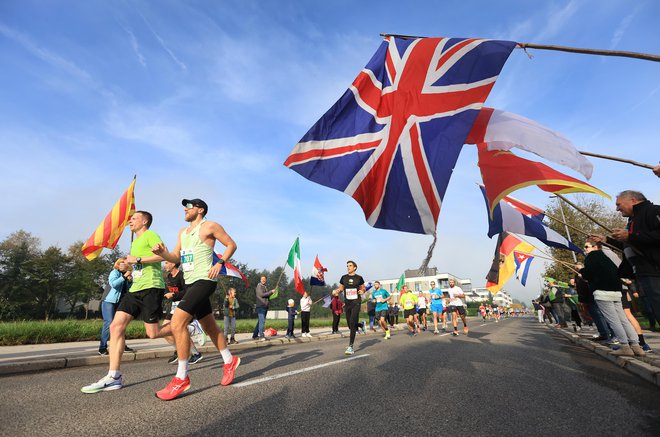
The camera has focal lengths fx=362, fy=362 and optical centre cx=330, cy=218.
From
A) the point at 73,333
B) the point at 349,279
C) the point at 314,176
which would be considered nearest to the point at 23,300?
the point at 73,333

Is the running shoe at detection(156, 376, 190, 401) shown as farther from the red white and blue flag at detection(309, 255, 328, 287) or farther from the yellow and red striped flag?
the red white and blue flag at detection(309, 255, 328, 287)

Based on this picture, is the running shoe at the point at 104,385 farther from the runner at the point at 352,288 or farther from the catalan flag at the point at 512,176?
the catalan flag at the point at 512,176

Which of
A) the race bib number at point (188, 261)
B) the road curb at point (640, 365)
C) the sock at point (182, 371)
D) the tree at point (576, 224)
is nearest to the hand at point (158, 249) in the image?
the race bib number at point (188, 261)

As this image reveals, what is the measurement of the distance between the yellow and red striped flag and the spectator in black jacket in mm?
9653

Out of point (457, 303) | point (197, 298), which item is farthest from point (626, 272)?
point (457, 303)

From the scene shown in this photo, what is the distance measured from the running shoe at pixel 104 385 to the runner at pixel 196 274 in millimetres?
833

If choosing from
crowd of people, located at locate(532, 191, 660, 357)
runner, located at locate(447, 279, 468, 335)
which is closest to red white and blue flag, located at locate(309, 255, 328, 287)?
runner, located at locate(447, 279, 468, 335)

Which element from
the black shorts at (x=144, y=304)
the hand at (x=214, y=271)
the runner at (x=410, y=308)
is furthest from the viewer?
the runner at (x=410, y=308)

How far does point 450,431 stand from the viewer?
2.66 metres

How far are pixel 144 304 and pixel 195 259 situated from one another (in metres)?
1.14

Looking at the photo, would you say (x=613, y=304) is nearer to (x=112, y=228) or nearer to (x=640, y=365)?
(x=640, y=365)

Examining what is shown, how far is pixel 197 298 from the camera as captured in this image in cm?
423

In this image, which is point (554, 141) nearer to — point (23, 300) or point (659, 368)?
point (659, 368)

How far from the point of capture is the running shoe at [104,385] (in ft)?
13.6
